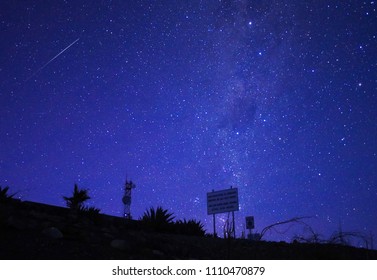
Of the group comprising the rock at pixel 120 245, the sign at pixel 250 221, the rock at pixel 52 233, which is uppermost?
the sign at pixel 250 221

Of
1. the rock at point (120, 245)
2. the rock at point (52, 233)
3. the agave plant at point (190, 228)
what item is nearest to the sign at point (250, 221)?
the agave plant at point (190, 228)

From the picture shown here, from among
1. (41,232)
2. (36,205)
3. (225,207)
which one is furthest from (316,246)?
(225,207)

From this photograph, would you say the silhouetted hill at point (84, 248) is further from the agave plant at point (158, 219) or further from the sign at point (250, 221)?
the sign at point (250, 221)

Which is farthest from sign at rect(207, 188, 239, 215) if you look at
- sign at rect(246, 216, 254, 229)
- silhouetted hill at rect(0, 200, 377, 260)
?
silhouetted hill at rect(0, 200, 377, 260)

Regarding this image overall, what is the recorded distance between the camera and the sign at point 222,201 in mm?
16484

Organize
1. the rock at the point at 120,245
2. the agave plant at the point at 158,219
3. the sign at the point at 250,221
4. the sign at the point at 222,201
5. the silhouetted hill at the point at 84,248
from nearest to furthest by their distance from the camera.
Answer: the silhouetted hill at the point at 84,248, the rock at the point at 120,245, the agave plant at the point at 158,219, the sign at the point at 250,221, the sign at the point at 222,201

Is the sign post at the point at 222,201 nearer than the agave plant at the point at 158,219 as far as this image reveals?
No

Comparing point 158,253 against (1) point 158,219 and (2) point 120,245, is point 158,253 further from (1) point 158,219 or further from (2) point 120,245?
(1) point 158,219

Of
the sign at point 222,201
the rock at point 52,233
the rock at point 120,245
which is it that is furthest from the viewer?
the sign at point 222,201

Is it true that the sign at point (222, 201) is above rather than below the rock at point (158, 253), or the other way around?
above

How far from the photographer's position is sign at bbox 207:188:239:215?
1648cm

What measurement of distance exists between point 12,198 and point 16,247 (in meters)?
5.04

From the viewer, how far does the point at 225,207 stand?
16.7 metres
